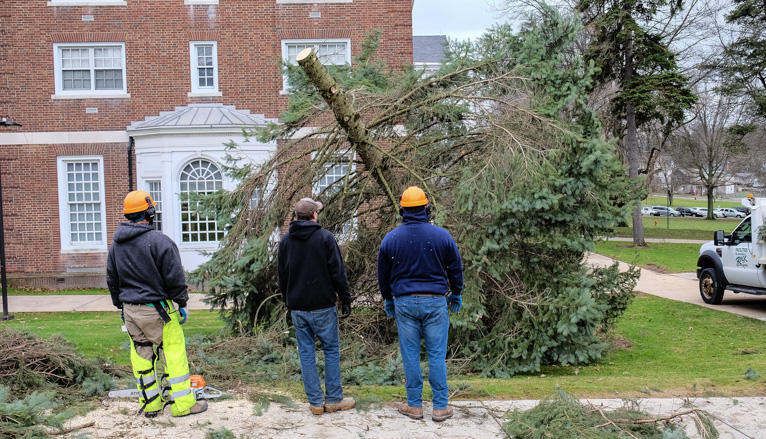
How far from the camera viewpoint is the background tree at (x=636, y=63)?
995 inches

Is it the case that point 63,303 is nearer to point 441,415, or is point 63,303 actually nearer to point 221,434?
point 221,434

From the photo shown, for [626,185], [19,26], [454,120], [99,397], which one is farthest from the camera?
[19,26]

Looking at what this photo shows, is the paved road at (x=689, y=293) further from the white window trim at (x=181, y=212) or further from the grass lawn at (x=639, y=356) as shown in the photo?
the white window trim at (x=181, y=212)

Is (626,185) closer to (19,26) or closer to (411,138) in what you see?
(411,138)

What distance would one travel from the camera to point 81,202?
17.9 m

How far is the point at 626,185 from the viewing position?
25.7ft

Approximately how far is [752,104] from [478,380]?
22.3 metres

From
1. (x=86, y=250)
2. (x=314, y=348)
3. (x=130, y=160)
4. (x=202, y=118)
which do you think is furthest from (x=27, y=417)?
(x=86, y=250)

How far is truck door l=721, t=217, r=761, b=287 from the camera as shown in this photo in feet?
39.1

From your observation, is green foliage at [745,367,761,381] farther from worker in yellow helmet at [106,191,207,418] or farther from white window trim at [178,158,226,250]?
white window trim at [178,158,226,250]

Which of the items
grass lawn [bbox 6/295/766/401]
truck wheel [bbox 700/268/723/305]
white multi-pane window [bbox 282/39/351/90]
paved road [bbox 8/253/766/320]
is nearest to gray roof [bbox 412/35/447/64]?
white multi-pane window [bbox 282/39/351/90]

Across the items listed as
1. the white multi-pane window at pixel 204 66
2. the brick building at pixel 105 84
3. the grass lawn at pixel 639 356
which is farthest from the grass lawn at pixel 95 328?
the white multi-pane window at pixel 204 66

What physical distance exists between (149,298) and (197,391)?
40.0 inches

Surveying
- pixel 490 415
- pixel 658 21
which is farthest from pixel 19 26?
pixel 658 21
